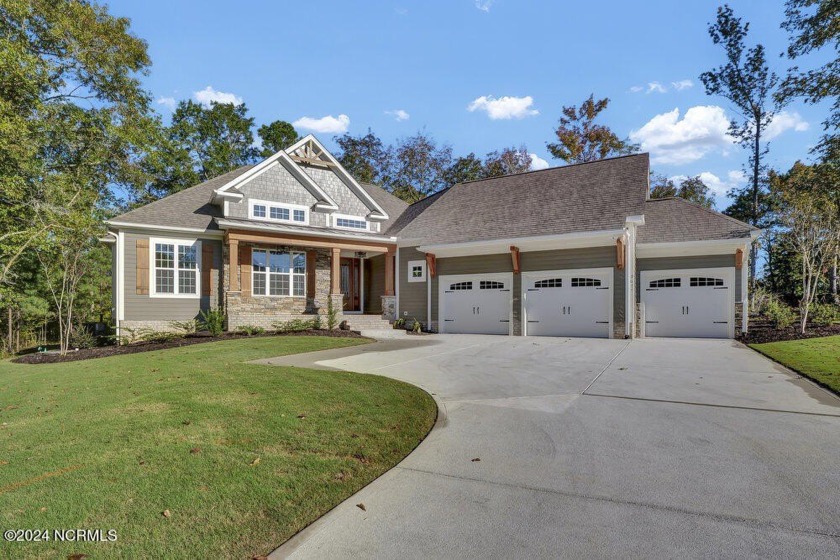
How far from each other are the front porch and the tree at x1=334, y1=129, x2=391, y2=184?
17.2m

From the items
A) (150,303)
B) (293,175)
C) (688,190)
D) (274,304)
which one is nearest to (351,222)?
(293,175)

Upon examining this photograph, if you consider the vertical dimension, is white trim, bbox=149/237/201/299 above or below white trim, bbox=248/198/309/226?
below

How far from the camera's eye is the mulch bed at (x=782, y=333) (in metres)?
12.7

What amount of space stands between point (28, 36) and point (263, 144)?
1567cm

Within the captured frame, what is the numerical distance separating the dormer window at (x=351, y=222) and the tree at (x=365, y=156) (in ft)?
52.3

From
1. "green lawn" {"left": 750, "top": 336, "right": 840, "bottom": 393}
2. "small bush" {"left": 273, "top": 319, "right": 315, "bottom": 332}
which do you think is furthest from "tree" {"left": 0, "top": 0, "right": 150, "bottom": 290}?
"green lawn" {"left": 750, "top": 336, "right": 840, "bottom": 393}

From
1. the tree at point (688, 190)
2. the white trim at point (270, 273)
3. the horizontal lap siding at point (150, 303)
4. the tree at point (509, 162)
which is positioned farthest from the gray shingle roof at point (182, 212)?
the tree at point (688, 190)

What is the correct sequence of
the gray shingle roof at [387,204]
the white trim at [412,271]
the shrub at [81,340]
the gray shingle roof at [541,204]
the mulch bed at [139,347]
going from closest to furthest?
1. the mulch bed at [139,347]
2. the shrub at [81,340]
3. the gray shingle roof at [541,204]
4. the white trim at [412,271]
5. the gray shingle roof at [387,204]

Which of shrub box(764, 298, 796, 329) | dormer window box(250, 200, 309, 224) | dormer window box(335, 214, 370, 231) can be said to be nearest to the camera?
shrub box(764, 298, 796, 329)

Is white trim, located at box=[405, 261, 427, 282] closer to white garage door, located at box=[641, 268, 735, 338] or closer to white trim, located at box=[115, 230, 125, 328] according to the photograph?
white garage door, located at box=[641, 268, 735, 338]

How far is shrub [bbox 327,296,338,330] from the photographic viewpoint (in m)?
15.7

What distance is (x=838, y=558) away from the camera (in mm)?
2387

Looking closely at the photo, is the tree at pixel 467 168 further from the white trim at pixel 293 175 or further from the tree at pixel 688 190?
the white trim at pixel 293 175

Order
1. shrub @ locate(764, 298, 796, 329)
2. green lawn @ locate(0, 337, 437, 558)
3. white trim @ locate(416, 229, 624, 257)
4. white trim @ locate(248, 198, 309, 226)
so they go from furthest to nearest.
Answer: white trim @ locate(248, 198, 309, 226), shrub @ locate(764, 298, 796, 329), white trim @ locate(416, 229, 624, 257), green lawn @ locate(0, 337, 437, 558)
